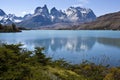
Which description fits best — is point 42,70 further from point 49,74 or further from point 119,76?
point 119,76

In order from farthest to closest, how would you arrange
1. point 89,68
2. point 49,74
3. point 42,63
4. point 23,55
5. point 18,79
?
point 89,68 → point 42,63 → point 23,55 → point 49,74 → point 18,79

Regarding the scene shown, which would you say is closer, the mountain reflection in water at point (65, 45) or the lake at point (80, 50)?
the lake at point (80, 50)

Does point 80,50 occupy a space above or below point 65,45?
above

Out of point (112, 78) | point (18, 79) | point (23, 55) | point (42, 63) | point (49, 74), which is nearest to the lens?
point (18, 79)

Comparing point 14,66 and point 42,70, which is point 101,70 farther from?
point 14,66

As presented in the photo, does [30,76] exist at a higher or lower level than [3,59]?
lower

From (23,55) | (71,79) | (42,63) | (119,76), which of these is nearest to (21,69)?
(23,55)

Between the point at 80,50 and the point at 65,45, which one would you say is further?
the point at 65,45

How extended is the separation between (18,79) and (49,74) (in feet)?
5.36

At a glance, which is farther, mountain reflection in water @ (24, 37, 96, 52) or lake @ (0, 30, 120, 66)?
mountain reflection in water @ (24, 37, 96, 52)

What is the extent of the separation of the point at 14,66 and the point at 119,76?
7.83 m

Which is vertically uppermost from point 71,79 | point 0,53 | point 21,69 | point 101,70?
point 0,53

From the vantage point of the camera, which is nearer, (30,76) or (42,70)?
(30,76)

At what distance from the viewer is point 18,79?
866 cm
